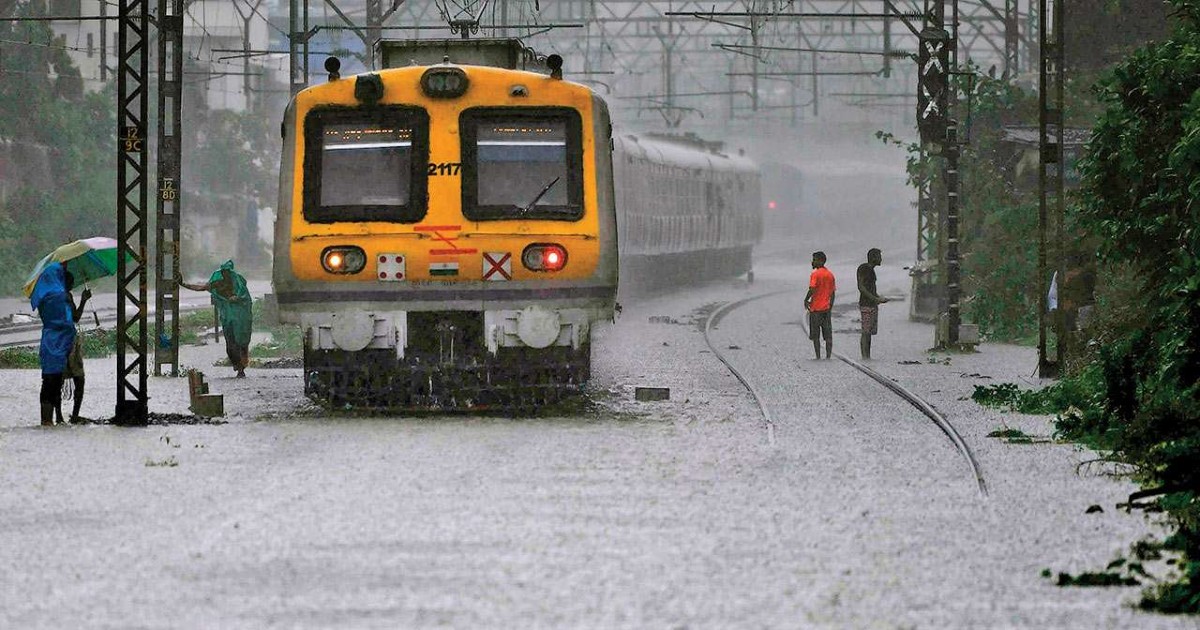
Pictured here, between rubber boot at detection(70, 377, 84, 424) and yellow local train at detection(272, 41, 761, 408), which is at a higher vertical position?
yellow local train at detection(272, 41, 761, 408)

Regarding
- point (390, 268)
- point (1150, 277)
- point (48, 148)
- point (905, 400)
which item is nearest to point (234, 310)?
point (390, 268)

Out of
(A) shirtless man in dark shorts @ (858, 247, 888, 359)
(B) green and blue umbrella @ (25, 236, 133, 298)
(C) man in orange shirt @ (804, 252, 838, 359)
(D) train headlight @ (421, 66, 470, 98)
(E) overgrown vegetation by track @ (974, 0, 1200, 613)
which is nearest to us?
(E) overgrown vegetation by track @ (974, 0, 1200, 613)

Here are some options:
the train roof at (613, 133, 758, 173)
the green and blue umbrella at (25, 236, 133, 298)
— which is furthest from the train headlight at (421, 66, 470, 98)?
the train roof at (613, 133, 758, 173)

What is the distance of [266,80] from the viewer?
68.8m

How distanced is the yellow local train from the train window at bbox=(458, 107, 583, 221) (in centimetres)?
1

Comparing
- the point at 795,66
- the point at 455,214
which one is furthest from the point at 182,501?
the point at 795,66

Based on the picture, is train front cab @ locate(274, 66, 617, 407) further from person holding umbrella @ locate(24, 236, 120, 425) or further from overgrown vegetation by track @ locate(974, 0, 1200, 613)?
overgrown vegetation by track @ locate(974, 0, 1200, 613)

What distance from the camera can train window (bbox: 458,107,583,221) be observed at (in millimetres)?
15438

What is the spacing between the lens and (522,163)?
15.6m

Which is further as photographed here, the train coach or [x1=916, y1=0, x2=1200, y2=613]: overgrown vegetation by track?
the train coach

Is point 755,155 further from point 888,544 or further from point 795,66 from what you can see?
point 888,544

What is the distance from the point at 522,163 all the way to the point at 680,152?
2784cm

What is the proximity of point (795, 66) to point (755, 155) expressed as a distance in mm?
15335

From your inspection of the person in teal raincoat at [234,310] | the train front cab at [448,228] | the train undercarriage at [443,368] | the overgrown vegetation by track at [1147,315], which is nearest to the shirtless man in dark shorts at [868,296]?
the overgrown vegetation by track at [1147,315]
